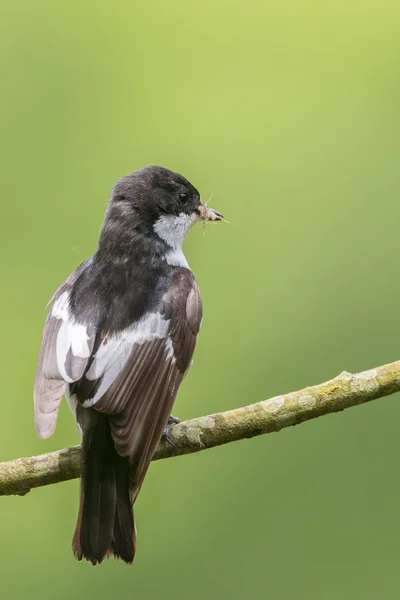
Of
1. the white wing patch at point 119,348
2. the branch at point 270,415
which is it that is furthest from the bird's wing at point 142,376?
the branch at point 270,415

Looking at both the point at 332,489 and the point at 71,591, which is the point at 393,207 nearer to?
the point at 332,489

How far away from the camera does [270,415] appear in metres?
3.11

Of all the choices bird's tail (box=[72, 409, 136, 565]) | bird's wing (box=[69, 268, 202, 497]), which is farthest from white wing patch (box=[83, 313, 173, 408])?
bird's tail (box=[72, 409, 136, 565])

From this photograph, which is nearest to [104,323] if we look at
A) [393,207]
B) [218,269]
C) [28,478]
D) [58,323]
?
[58,323]

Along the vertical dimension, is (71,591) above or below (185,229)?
below

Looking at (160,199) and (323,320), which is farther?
(323,320)

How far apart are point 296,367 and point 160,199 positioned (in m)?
1.43

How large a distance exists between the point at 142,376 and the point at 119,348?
0.36 feet

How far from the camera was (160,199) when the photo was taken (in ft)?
12.0

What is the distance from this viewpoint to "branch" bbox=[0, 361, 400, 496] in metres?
3.06

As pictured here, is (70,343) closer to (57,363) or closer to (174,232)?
(57,363)

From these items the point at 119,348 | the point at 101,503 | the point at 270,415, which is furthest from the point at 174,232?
the point at 101,503

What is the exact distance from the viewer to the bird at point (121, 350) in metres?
3.10

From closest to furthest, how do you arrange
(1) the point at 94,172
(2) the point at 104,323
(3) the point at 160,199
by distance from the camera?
1. (2) the point at 104,323
2. (3) the point at 160,199
3. (1) the point at 94,172
